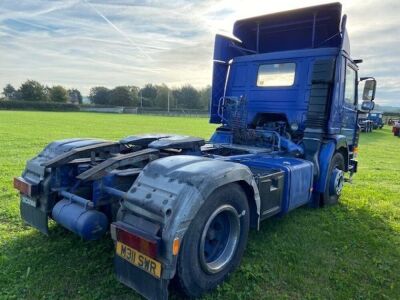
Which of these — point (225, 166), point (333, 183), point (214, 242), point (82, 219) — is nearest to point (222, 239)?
point (214, 242)

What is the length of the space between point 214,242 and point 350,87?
4652mm

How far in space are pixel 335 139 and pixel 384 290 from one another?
9.44 feet

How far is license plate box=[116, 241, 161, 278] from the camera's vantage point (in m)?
2.46

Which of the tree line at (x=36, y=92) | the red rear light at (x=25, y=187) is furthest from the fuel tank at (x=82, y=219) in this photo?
the tree line at (x=36, y=92)

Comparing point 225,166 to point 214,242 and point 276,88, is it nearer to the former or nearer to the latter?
point 214,242

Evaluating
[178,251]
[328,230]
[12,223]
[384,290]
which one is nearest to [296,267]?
[384,290]

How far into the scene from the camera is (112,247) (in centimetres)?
386

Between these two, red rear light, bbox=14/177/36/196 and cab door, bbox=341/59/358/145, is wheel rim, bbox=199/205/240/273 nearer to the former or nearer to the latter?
red rear light, bbox=14/177/36/196

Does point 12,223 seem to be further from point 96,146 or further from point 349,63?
point 349,63

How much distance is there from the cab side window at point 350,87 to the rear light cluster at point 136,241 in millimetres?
4990

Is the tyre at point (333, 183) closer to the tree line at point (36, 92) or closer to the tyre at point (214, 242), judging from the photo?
the tyre at point (214, 242)

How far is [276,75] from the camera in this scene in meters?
6.00

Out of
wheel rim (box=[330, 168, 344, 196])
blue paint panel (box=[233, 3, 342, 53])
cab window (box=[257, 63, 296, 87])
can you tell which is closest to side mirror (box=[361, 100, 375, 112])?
blue paint panel (box=[233, 3, 342, 53])

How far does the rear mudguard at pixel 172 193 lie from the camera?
96.3 inches
